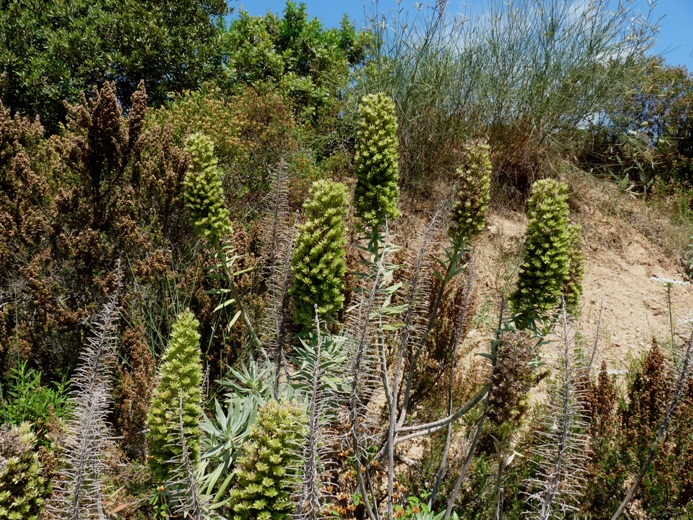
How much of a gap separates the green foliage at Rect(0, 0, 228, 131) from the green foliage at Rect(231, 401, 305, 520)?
30.6 ft

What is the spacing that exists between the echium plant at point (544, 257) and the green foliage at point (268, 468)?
159 centimetres

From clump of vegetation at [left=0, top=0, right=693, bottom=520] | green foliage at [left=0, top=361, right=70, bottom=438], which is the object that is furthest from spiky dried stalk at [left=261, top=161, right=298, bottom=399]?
green foliage at [left=0, top=361, right=70, bottom=438]

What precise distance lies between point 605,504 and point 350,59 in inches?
474

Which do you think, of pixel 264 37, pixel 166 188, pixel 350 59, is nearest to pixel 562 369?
pixel 166 188

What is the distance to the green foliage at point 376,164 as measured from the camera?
296 cm

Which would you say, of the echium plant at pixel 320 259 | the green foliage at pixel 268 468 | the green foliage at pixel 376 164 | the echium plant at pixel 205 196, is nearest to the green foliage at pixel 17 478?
the green foliage at pixel 268 468

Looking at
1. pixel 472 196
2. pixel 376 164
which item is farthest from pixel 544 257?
pixel 376 164

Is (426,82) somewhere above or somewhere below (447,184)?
above

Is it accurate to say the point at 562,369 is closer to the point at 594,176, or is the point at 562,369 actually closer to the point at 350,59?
the point at 594,176

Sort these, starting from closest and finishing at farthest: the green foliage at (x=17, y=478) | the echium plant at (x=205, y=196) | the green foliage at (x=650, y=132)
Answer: the green foliage at (x=17, y=478)
the echium plant at (x=205, y=196)
the green foliage at (x=650, y=132)

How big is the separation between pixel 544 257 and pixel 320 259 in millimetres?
1083

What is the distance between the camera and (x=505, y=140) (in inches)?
304

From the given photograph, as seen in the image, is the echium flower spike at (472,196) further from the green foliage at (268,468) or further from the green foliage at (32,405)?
the green foliage at (32,405)

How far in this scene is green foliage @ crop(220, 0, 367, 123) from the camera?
10.5m
